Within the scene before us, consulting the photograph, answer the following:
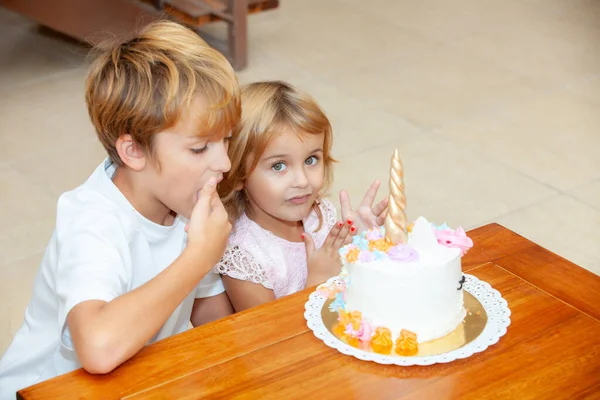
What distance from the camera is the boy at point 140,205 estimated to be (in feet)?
4.99

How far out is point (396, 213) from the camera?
57.2 inches

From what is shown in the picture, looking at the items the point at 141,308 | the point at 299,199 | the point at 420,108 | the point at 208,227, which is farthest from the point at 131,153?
the point at 420,108

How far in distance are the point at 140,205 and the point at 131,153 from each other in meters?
0.11

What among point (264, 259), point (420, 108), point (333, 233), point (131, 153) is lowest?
point (420, 108)

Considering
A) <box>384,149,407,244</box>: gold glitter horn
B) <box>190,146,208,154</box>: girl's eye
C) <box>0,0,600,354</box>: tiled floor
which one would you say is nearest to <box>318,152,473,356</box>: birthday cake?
<box>384,149,407,244</box>: gold glitter horn

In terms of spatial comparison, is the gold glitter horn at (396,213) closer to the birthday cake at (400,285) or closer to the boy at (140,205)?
the birthday cake at (400,285)

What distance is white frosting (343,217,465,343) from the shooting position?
55.4 inches

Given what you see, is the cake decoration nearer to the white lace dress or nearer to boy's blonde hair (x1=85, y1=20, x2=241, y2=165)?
boy's blonde hair (x1=85, y1=20, x2=241, y2=165)

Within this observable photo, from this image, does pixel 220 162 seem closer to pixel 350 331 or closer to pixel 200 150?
pixel 200 150

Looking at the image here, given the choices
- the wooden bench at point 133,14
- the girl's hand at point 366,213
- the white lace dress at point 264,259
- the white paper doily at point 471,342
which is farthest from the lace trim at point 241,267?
the wooden bench at point 133,14

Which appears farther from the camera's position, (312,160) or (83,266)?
(312,160)

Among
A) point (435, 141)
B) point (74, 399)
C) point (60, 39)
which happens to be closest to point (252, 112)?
point (74, 399)

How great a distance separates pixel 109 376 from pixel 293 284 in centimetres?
83

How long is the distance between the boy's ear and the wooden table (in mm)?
378
